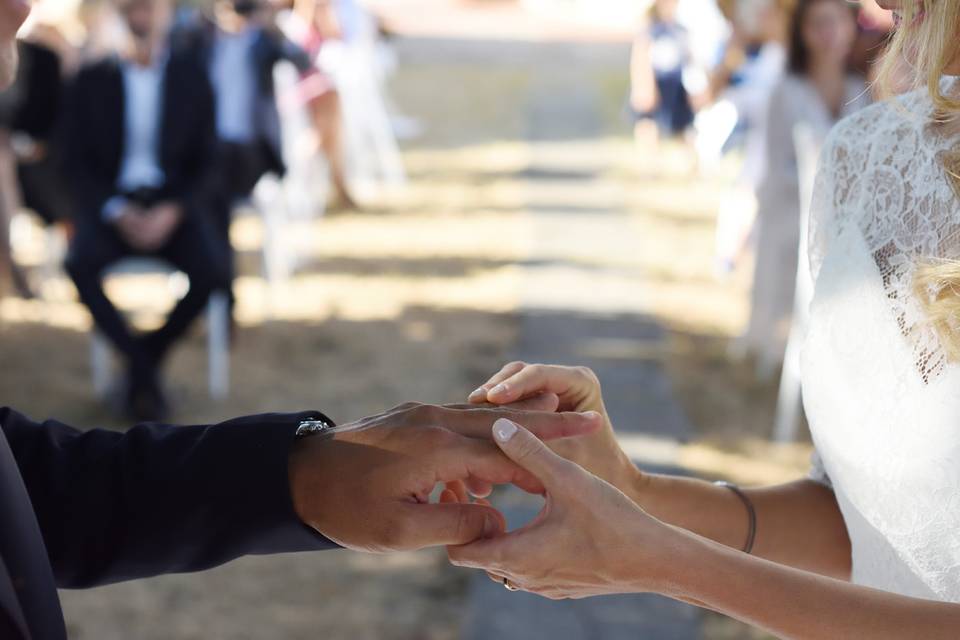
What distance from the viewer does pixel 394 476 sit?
175cm

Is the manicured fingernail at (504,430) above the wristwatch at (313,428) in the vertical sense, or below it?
above

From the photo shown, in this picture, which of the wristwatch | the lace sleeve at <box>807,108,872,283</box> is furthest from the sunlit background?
the lace sleeve at <box>807,108,872,283</box>

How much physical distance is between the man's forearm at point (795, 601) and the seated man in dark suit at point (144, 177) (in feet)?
13.6

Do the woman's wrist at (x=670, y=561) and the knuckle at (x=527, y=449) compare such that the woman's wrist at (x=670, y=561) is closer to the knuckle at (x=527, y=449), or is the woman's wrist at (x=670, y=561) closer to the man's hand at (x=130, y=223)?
the knuckle at (x=527, y=449)

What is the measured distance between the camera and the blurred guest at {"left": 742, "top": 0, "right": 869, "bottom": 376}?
5539 millimetres

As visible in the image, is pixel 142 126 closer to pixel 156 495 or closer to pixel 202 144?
pixel 202 144

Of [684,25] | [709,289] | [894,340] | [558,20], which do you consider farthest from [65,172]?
[558,20]

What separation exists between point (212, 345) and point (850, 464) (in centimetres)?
447

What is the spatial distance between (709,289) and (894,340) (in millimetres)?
6069

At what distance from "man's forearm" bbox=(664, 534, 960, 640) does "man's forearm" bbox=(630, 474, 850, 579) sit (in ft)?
1.30

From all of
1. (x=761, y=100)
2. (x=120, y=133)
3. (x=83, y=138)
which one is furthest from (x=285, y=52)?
(x=761, y=100)

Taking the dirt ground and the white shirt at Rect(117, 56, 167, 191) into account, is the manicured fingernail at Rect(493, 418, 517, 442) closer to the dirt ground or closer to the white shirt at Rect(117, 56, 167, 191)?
the dirt ground

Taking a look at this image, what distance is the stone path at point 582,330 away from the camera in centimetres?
358

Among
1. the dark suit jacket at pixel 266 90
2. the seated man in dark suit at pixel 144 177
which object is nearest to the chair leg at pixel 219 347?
the seated man in dark suit at pixel 144 177
